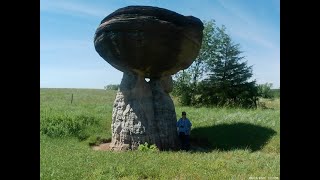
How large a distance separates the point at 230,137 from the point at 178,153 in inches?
150

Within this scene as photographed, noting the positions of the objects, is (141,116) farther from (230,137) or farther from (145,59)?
(230,137)

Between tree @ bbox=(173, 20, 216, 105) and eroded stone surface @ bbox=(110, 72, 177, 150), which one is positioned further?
tree @ bbox=(173, 20, 216, 105)

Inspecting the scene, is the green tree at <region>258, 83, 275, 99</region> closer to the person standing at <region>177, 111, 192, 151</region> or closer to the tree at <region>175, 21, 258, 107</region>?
the tree at <region>175, 21, 258, 107</region>

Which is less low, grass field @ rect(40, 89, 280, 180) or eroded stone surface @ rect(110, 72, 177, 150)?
eroded stone surface @ rect(110, 72, 177, 150)

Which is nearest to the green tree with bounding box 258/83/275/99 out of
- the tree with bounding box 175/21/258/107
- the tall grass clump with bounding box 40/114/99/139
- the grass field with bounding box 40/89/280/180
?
the tree with bounding box 175/21/258/107

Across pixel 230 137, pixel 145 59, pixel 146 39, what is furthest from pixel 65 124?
pixel 230 137

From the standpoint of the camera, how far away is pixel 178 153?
39.1 ft

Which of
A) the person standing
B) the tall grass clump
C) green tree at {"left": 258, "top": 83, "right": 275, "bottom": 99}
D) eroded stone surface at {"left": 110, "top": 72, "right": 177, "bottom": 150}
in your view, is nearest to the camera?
eroded stone surface at {"left": 110, "top": 72, "right": 177, "bottom": 150}

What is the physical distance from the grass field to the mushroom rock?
4.60 ft

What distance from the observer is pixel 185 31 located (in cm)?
1333

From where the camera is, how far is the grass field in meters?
8.79

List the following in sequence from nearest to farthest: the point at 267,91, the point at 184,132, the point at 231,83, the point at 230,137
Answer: the point at 184,132 → the point at 230,137 → the point at 231,83 → the point at 267,91
